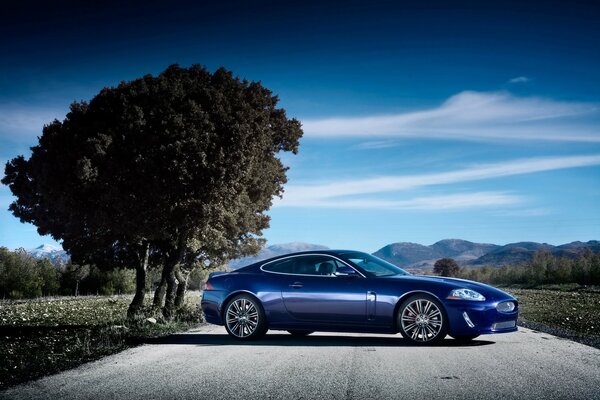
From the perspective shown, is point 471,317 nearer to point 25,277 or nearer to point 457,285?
point 457,285

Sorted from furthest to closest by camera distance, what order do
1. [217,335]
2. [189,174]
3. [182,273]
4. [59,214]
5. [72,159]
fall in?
[182,273]
[59,214]
[72,159]
[189,174]
[217,335]

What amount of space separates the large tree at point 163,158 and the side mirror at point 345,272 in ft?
29.2

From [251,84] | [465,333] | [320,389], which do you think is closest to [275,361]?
[320,389]

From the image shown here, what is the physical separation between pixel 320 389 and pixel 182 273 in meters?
24.4

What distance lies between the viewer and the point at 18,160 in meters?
25.9

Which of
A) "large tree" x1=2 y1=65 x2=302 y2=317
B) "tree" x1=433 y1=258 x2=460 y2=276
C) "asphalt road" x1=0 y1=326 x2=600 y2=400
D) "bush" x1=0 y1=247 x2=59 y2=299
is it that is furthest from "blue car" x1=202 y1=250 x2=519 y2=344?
"tree" x1=433 y1=258 x2=460 y2=276

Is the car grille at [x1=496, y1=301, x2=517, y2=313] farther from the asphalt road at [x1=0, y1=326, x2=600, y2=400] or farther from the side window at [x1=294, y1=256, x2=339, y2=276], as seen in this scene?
the side window at [x1=294, y1=256, x2=339, y2=276]

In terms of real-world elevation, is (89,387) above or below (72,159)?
below

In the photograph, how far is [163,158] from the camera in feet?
61.1

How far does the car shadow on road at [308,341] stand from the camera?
10109 mm

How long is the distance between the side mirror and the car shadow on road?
1229mm

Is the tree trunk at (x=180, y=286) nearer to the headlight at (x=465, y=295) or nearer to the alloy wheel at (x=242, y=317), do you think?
the alloy wheel at (x=242, y=317)

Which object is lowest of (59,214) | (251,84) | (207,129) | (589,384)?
A: (589,384)

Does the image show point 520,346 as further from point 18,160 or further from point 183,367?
point 18,160
